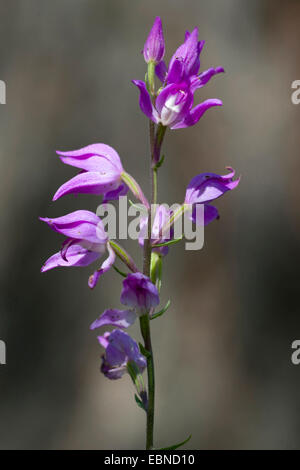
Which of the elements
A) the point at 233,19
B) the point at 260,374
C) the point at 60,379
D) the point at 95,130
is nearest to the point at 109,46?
the point at 95,130

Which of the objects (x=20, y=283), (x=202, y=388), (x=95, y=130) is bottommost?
(x=202, y=388)

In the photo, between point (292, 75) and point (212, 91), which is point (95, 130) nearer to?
point (212, 91)

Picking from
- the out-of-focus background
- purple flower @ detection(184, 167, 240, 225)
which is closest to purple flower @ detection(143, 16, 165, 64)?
purple flower @ detection(184, 167, 240, 225)

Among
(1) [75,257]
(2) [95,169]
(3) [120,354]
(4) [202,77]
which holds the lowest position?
(3) [120,354]

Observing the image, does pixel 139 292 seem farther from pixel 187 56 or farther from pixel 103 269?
pixel 187 56

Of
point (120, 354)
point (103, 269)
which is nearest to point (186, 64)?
point (103, 269)

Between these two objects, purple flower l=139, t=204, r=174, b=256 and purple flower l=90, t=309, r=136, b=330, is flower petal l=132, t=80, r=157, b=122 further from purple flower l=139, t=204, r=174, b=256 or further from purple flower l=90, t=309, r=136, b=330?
purple flower l=90, t=309, r=136, b=330
